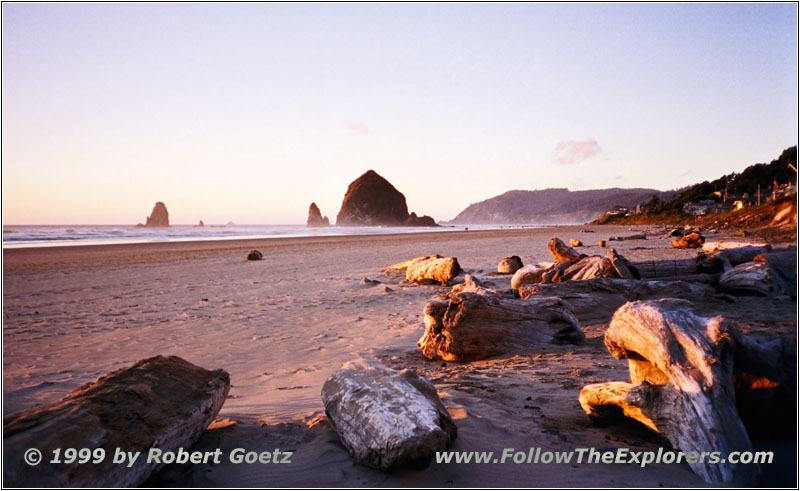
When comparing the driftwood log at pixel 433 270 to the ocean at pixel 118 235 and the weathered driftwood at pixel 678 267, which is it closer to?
the weathered driftwood at pixel 678 267

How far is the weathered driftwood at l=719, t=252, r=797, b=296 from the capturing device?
6730 mm

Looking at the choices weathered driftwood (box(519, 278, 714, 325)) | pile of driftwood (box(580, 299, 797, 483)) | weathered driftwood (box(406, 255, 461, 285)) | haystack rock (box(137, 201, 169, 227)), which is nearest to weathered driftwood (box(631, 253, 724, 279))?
weathered driftwood (box(519, 278, 714, 325))

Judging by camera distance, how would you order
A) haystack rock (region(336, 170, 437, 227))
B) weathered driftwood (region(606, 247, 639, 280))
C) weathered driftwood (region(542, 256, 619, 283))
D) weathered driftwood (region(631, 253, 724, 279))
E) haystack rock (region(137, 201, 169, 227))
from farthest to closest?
1. haystack rock (region(336, 170, 437, 227))
2. haystack rock (region(137, 201, 169, 227))
3. weathered driftwood (region(631, 253, 724, 279))
4. weathered driftwood (region(542, 256, 619, 283))
5. weathered driftwood (region(606, 247, 639, 280))

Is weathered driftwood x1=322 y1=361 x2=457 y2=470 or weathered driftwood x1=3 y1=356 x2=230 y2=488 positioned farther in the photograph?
weathered driftwood x1=322 y1=361 x2=457 y2=470

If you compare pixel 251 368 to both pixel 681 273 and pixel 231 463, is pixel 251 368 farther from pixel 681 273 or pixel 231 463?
pixel 681 273

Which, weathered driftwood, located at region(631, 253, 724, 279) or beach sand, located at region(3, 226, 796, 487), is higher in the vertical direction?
weathered driftwood, located at region(631, 253, 724, 279)

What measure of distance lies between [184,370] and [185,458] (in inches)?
24.9

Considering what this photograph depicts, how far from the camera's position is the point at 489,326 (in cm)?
513

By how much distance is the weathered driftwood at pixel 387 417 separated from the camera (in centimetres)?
247

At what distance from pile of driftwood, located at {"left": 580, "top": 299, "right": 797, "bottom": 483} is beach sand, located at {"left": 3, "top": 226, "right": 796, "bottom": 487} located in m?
0.17

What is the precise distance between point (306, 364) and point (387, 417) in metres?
2.64

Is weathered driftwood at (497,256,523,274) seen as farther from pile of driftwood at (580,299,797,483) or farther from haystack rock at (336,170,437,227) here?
haystack rock at (336,170,437,227)

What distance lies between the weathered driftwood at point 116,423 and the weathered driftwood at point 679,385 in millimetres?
2616

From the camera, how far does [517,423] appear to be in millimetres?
3105
